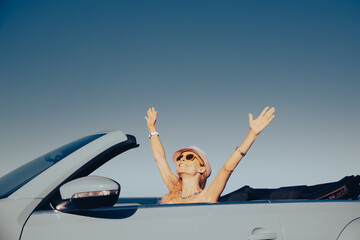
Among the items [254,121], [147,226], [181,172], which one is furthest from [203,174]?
[147,226]

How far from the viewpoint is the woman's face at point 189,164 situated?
334 cm

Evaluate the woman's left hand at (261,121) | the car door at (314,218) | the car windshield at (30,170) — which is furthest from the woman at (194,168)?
the car windshield at (30,170)

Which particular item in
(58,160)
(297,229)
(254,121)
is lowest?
(297,229)

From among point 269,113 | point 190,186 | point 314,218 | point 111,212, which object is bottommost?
point 314,218

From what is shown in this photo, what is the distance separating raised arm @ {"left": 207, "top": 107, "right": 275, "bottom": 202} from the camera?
2.56 m

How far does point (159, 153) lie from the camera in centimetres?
381

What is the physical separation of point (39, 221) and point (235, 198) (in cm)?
172

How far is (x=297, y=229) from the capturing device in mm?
1923

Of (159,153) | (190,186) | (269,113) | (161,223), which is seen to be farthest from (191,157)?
(161,223)

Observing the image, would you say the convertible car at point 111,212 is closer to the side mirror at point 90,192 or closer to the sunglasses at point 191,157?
the side mirror at point 90,192

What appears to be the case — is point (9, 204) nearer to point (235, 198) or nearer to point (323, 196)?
point (235, 198)

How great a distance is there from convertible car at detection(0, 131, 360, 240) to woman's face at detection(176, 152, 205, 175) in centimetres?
137

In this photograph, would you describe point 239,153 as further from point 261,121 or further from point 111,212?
point 111,212

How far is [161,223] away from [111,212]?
0.29m
